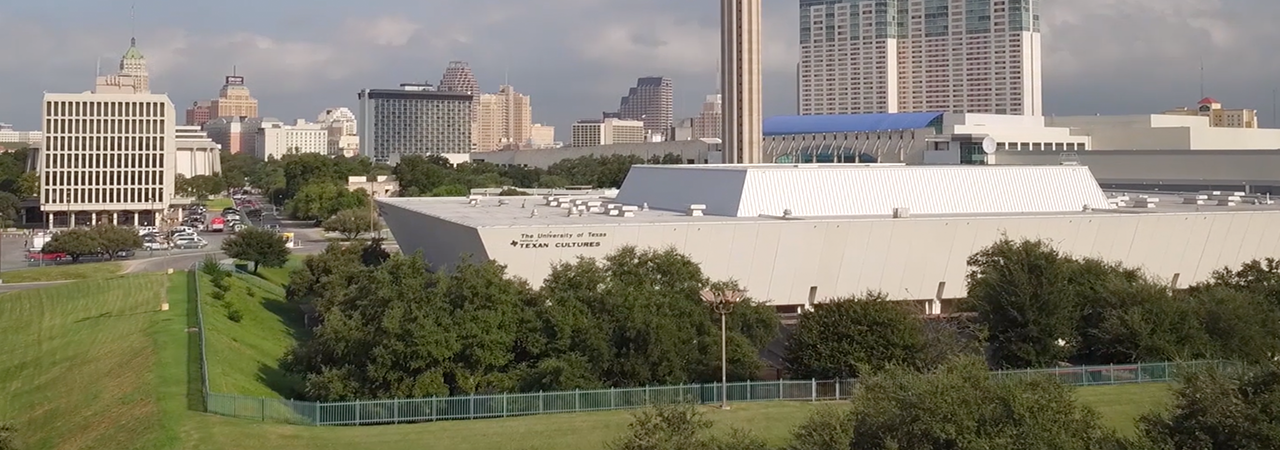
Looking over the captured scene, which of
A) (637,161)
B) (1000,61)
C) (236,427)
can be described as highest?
(1000,61)

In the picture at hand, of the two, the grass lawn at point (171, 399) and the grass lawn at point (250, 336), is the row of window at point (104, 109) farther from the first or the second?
the grass lawn at point (171, 399)

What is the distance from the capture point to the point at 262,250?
185 ft

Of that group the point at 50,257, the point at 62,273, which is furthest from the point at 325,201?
the point at 62,273

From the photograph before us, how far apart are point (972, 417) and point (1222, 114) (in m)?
119

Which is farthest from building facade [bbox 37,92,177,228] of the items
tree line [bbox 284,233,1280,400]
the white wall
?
tree line [bbox 284,233,1280,400]

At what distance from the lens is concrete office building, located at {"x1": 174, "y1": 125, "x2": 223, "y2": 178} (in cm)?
14612

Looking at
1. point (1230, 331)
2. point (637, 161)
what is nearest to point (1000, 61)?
point (637, 161)

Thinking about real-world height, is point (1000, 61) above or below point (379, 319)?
above

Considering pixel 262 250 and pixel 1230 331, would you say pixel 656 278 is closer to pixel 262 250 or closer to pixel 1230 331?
pixel 1230 331

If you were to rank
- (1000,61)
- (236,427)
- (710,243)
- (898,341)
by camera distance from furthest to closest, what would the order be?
(1000,61)
(710,243)
(898,341)
(236,427)

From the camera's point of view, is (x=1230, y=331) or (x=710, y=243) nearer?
(x=1230, y=331)

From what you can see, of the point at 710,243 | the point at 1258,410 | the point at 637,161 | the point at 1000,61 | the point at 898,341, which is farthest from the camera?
the point at 1000,61

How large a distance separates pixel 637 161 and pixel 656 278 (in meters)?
83.6

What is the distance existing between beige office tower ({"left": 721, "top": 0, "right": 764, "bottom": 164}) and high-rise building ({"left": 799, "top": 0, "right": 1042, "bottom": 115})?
247 ft
